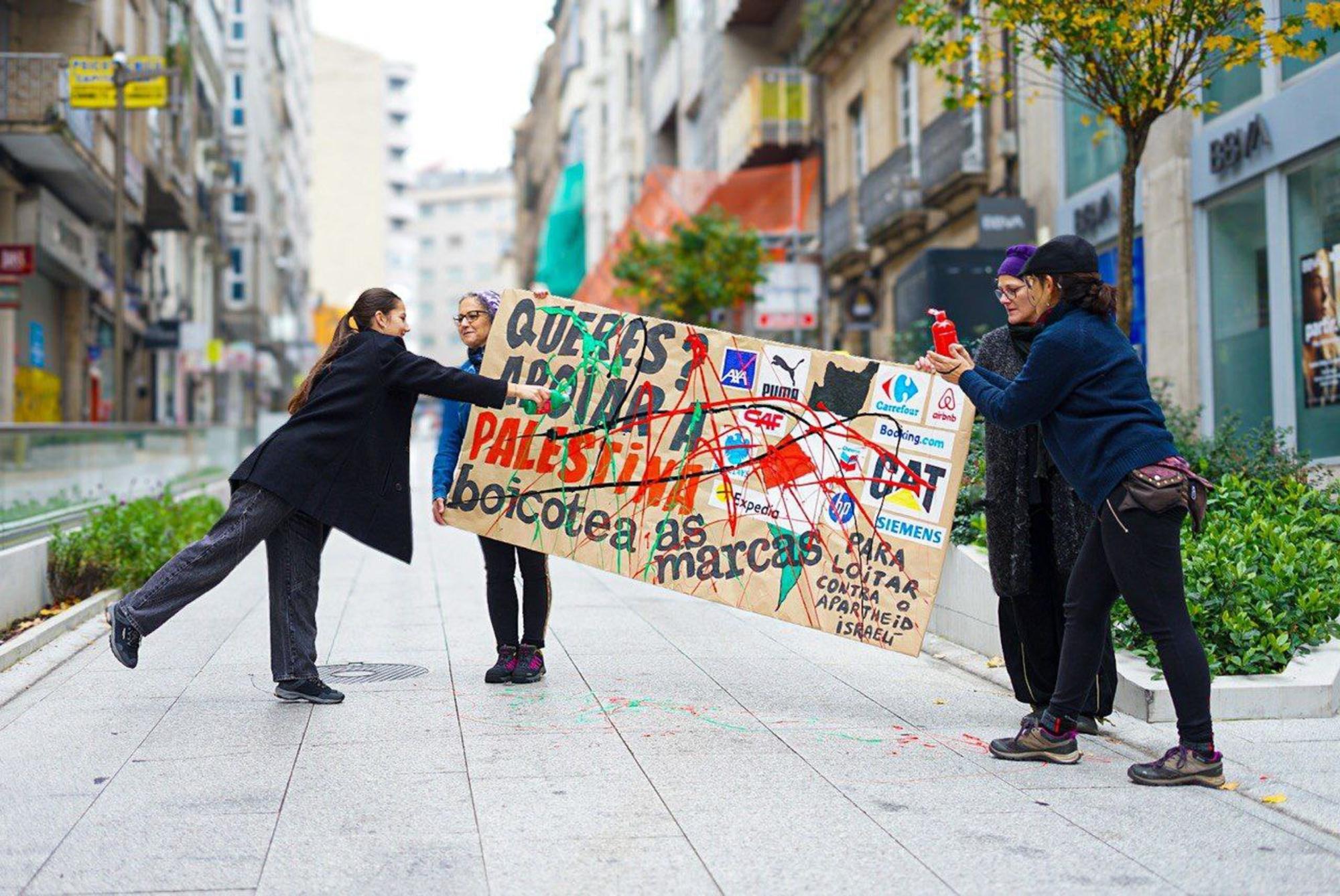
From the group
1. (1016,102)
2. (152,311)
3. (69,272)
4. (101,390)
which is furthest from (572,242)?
(1016,102)

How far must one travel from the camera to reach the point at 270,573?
22.9 ft

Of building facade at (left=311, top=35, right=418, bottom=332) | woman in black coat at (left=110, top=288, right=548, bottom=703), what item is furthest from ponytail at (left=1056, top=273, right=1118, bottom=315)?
building facade at (left=311, top=35, right=418, bottom=332)

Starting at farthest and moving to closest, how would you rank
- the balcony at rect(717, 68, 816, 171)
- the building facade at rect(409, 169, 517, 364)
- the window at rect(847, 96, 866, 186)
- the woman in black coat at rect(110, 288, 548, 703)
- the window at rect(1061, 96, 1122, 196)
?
the building facade at rect(409, 169, 517, 364)
the balcony at rect(717, 68, 816, 171)
the window at rect(847, 96, 866, 186)
the window at rect(1061, 96, 1122, 196)
the woman in black coat at rect(110, 288, 548, 703)

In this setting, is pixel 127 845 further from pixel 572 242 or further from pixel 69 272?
pixel 572 242

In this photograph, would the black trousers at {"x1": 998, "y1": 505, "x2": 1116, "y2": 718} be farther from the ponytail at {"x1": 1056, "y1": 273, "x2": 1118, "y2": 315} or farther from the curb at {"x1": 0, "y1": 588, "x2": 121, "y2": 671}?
the curb at {"x1": 0, "y1": 588, "x2": 121, "y2": 671}

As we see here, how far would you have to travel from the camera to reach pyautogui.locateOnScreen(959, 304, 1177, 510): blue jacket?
5344 mm

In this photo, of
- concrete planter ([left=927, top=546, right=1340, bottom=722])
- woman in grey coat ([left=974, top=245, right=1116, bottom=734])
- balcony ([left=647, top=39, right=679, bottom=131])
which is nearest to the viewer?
woman in grey coat ([left=974, top=245, right=1116, bottom=734])

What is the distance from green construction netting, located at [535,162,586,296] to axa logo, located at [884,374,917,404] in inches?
2075

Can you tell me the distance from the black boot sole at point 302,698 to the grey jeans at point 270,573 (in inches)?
2.9

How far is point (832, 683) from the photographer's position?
25.0ft

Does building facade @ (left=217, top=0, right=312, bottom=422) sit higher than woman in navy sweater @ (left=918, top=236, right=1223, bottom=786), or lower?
higher

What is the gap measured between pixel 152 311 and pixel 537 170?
1851 inches

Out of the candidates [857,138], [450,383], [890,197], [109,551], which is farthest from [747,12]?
[450,383]

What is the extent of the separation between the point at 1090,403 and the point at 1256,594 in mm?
1928
